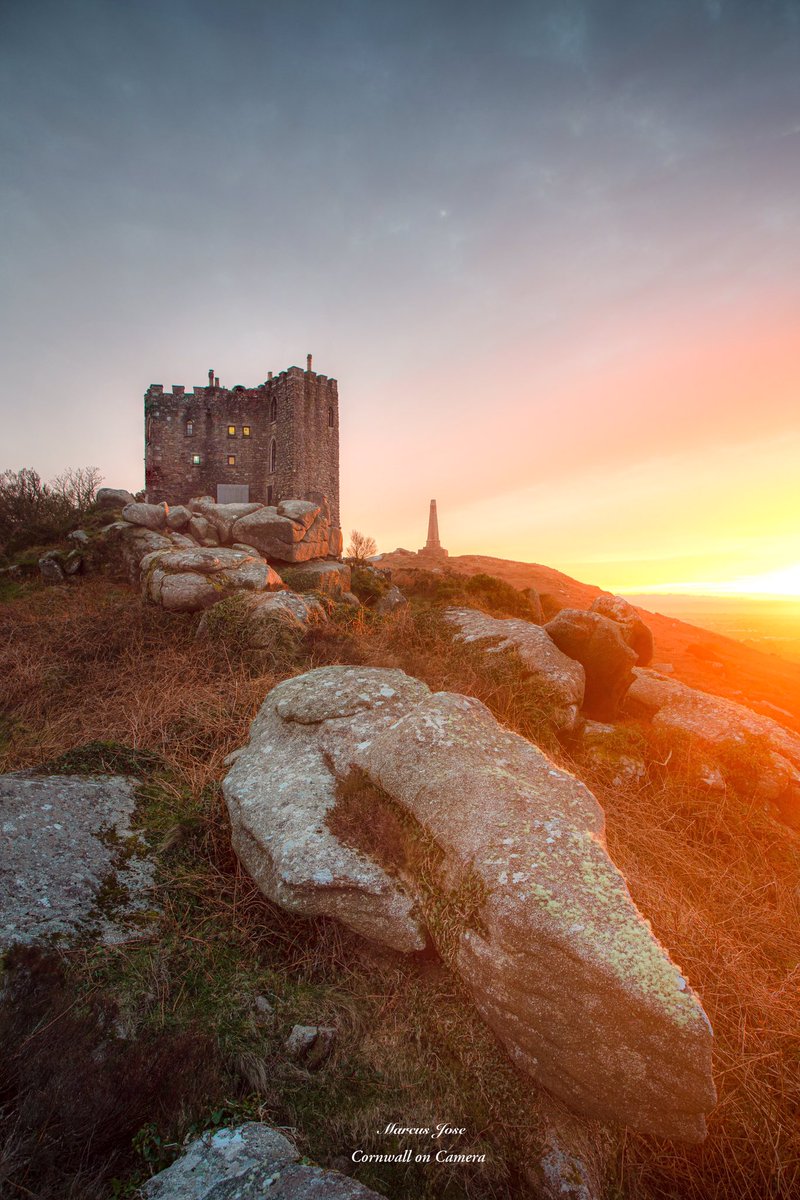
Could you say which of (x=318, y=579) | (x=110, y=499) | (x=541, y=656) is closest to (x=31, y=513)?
(x=110, y=499)

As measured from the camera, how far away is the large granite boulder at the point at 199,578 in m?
10.1

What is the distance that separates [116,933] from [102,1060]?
81 centimetres

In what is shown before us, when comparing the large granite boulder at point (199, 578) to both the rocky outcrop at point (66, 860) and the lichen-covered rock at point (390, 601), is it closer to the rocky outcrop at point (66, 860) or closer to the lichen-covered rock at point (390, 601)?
the lichen-covered rock at point (390, 601)

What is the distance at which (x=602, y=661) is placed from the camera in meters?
8.24

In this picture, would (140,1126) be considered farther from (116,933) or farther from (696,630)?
(696,630)

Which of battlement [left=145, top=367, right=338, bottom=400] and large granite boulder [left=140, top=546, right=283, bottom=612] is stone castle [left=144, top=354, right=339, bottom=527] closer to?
battlement [left=145, top=367, right=338, bottom=400]

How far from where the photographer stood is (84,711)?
23.6ft

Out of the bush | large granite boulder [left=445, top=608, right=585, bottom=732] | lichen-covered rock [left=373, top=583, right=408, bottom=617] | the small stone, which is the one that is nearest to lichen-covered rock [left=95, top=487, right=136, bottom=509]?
the bush

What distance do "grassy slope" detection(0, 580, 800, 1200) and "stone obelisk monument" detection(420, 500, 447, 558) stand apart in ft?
112

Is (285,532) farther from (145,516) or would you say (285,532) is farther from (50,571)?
(50,571)

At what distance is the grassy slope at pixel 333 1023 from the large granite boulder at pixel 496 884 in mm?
311

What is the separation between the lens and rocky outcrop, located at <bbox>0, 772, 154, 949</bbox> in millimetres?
3176

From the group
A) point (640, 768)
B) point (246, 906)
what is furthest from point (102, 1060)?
point (640, 768)

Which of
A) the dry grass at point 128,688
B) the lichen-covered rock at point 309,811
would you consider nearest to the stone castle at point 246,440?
the dry grass at point 128,688
